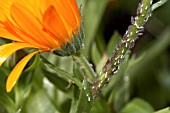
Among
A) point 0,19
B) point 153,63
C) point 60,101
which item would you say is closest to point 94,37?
point 153,63

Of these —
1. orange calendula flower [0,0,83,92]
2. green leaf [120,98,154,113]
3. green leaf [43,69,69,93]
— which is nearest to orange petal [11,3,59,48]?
orange calendula flower [0,0,83,92]

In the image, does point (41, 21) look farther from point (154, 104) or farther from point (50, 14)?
point (154, 104)

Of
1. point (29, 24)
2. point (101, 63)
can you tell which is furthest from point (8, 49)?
point (101, 63)

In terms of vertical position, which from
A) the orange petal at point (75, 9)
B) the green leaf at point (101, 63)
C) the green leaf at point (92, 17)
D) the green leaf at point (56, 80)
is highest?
the orange petal at point (75, 9)

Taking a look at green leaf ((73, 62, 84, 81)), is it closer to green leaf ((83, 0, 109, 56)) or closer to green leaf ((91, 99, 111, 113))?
green leaf ((91, 99, 111, 113))

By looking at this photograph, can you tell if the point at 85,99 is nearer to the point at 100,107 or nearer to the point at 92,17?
the point at 100,107

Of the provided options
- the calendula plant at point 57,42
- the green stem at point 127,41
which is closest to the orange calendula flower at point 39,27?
the calendula plant at point 57,42

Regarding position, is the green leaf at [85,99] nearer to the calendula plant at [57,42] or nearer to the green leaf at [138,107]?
the calendula plant at [57,42]
